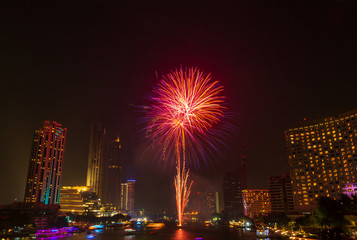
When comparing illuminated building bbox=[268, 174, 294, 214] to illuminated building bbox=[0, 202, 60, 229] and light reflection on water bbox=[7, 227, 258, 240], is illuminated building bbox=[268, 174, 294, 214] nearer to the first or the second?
light reflection on water bbox=[7, 227, 258, 240]

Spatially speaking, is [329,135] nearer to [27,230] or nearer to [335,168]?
[335,168]

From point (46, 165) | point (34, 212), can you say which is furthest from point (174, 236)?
point (46, 165)

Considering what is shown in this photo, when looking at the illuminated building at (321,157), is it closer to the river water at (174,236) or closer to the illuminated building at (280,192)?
the river water at (174,236)

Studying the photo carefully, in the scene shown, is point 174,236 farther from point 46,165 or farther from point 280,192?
point 280,192

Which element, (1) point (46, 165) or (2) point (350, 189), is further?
(1) point (46, 165)

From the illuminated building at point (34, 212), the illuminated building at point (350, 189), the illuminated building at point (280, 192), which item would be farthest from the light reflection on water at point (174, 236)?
the illuminated building at point (280, 192)

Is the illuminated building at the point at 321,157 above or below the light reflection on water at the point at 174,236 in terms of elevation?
above
